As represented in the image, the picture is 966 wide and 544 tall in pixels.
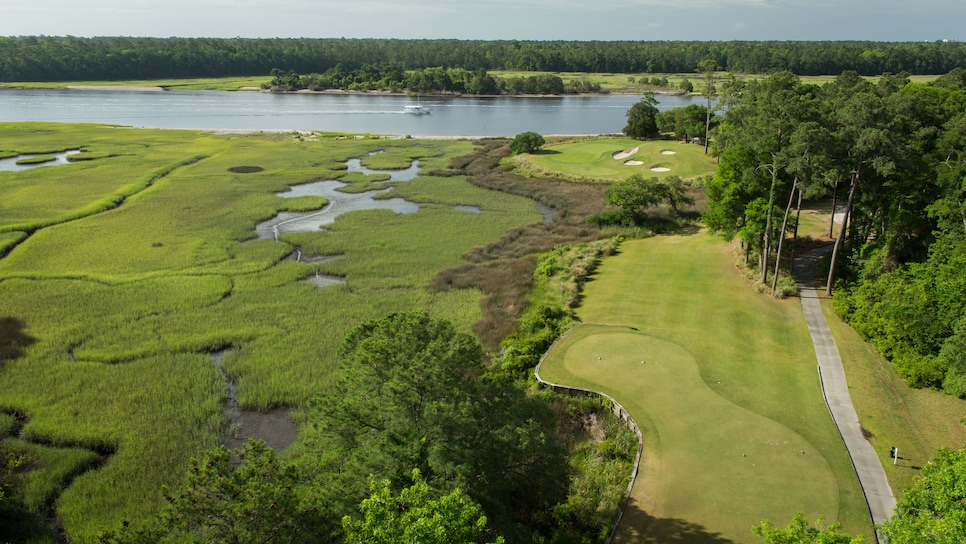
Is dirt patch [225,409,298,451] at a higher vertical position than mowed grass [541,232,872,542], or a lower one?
lower

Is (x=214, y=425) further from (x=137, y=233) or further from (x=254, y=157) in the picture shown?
(x=254, y=157)

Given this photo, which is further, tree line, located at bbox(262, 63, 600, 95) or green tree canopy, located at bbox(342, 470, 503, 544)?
tree line, located at bbox(262, 63, 600, 95)

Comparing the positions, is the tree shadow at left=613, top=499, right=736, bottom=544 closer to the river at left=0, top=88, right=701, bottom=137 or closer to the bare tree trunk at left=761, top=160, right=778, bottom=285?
the bare tree trunk at left=761, top=160, right=778, bottom=285

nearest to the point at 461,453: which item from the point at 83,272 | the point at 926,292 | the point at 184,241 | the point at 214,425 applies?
the point at 214,425

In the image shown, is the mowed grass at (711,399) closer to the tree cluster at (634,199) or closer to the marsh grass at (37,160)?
the tree cluster at (634,199)

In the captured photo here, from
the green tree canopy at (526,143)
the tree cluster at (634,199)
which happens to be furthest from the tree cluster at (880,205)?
the green tree canopy at (526,143)

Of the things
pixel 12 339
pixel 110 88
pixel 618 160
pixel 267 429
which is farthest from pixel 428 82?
pixel 267 429

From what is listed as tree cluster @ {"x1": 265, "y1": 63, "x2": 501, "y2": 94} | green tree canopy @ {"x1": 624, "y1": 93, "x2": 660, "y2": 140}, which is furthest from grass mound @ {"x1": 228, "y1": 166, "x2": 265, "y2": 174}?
tree cluster @ {"x1": 265, "y1": 63, "x2": 501, "y2": 94}
